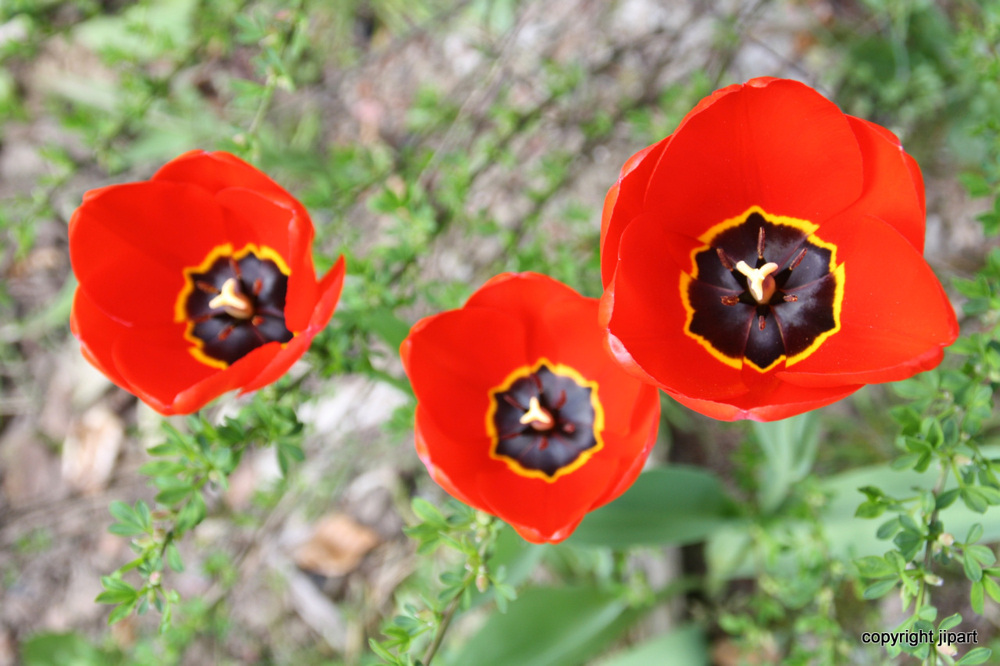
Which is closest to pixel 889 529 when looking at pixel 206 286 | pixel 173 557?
pixel 173 557

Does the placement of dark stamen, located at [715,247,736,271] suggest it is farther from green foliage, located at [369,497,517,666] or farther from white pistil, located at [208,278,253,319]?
white pistil, located at [208,278,253,319]

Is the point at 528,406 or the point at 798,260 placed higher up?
the point at 798,260

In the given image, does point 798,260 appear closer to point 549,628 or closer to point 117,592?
point 549,628

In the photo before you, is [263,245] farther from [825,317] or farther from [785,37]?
[785,37]

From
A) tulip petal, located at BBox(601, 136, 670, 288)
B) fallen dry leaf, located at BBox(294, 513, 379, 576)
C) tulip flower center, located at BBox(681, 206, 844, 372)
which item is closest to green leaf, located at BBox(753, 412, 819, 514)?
tulip flower center, located at BBox(681, 206, 844, 372)

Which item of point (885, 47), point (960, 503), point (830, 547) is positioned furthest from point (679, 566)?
point (885, 47)

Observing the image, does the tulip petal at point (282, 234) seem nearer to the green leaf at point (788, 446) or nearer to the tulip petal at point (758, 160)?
the tulip petal at point (758, 160)

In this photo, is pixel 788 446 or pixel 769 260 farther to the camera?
pixel 788 446
